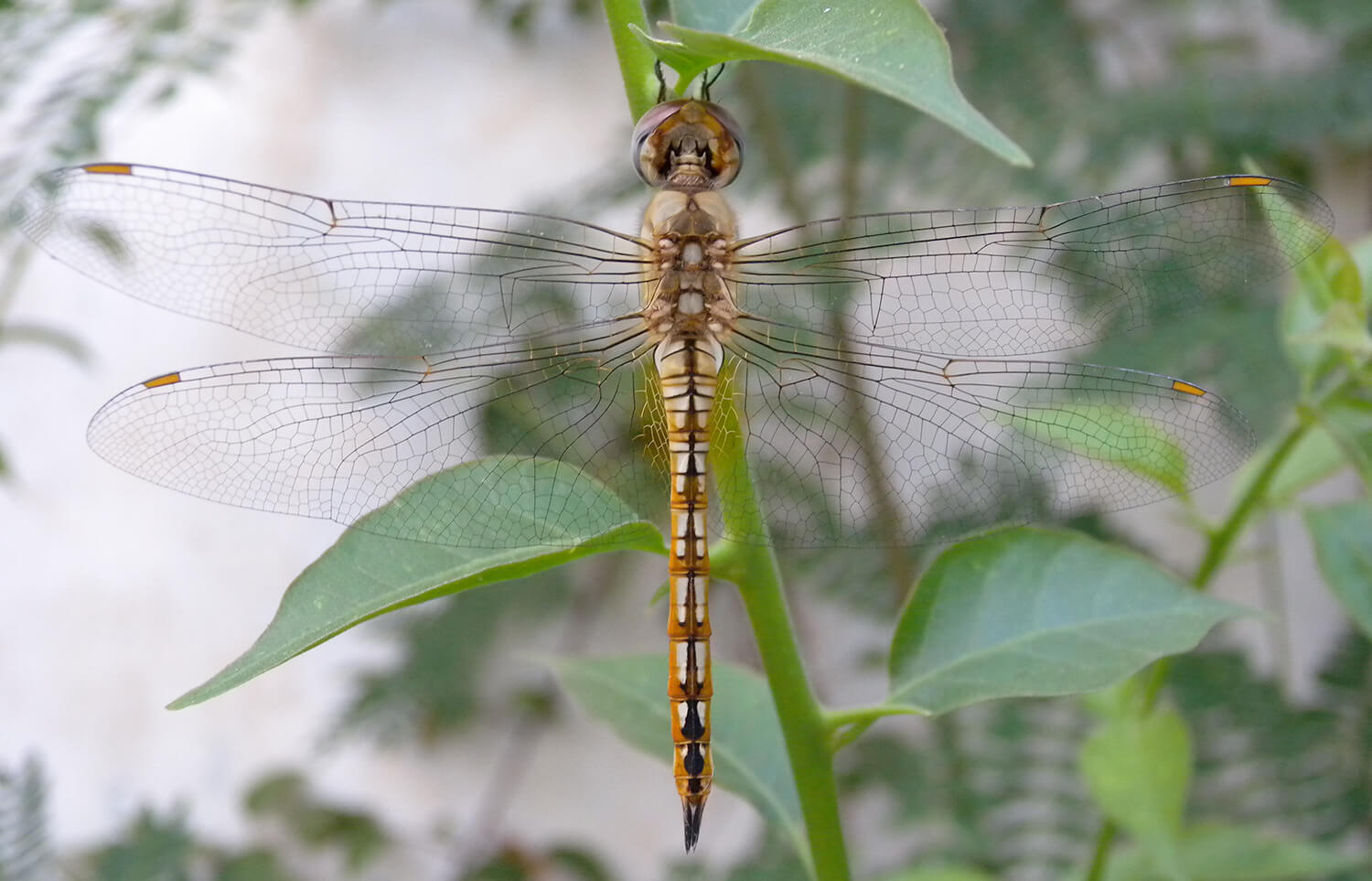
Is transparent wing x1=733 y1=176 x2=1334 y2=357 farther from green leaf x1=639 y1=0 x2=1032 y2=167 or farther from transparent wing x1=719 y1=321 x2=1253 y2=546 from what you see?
green leaf x1=639 y1=0 x2=1032 y2=167

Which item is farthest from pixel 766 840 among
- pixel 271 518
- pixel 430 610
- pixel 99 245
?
pixel 271 518

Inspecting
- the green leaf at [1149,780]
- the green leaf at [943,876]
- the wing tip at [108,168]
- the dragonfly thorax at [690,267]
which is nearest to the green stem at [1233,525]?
the green leaf at [1149,780]

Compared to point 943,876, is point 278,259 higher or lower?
higher

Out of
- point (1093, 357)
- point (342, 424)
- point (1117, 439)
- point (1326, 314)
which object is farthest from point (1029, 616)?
point (1093, 357)

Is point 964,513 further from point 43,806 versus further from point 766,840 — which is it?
point 43,806

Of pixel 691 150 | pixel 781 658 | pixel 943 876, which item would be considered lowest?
Answer: pixel 943 876

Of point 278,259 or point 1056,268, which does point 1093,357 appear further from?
point 278,259

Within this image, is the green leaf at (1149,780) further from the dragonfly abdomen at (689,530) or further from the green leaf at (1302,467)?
the dragonfly abdomen at (689,530)
